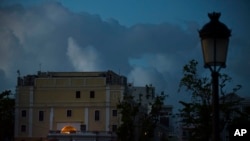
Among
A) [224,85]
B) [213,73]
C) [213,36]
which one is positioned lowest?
[213,73]

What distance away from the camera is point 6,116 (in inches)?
2911

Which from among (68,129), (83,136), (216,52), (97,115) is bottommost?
(83,136)

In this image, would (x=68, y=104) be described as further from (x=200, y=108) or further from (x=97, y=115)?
(x=200, y=108)

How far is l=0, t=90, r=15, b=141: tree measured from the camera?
71.1 metres

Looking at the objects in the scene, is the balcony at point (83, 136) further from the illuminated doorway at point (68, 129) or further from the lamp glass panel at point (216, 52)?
the lamp glass panel at point (216, 52)

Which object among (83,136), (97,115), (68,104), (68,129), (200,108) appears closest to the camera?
(200,108)

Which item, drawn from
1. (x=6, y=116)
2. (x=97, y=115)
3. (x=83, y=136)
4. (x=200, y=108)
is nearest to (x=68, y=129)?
(x=97, y=115)

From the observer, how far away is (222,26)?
24.6 ft

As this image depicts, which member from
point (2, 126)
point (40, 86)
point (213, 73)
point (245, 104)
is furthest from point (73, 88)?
point (213, 73)

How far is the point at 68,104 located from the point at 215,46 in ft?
210

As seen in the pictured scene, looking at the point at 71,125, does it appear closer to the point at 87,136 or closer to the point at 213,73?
the point at 87,136

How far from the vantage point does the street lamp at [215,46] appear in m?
7.49

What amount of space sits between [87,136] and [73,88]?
8.51 metres

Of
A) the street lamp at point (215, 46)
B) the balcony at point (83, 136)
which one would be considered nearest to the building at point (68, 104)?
the balcony at point (83, 136)
